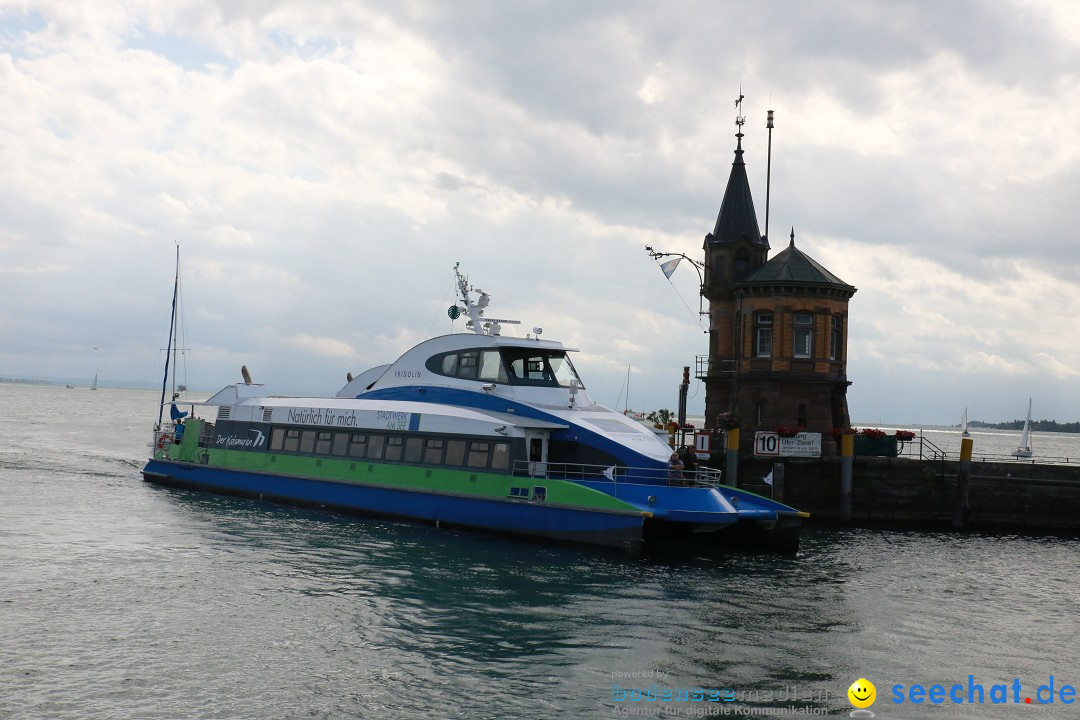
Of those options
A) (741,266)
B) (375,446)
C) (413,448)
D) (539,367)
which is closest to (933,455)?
(741,266)

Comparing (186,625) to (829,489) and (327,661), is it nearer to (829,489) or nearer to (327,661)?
(327,661)

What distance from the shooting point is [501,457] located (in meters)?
24.7

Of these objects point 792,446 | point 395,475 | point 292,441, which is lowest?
point 395,475

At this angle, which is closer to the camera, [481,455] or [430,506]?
[481,455]

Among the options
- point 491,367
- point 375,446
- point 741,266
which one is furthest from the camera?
point 741,266

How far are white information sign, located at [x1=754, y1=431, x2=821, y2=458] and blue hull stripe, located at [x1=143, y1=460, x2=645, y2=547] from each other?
12.1m

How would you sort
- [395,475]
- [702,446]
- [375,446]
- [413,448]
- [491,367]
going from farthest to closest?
[702,446]
[375,446]
[395,475]
[491,367]
[413,448]

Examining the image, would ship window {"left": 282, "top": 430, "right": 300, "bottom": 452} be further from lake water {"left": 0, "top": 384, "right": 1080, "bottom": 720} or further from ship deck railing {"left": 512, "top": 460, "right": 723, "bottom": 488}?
ship deck railing {"left": 512, "top": 460, "right": 723, "bottom": 488}

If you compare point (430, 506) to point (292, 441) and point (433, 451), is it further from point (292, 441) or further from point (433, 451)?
point (292, 441)

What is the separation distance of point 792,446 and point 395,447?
46.1 feet

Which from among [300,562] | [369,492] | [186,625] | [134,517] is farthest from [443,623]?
[134,517]

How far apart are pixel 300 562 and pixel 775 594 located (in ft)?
34.5

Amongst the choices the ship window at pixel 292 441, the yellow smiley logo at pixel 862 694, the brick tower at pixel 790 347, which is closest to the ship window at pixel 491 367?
the ship window at pixel 292 441

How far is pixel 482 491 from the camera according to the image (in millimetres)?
24891
